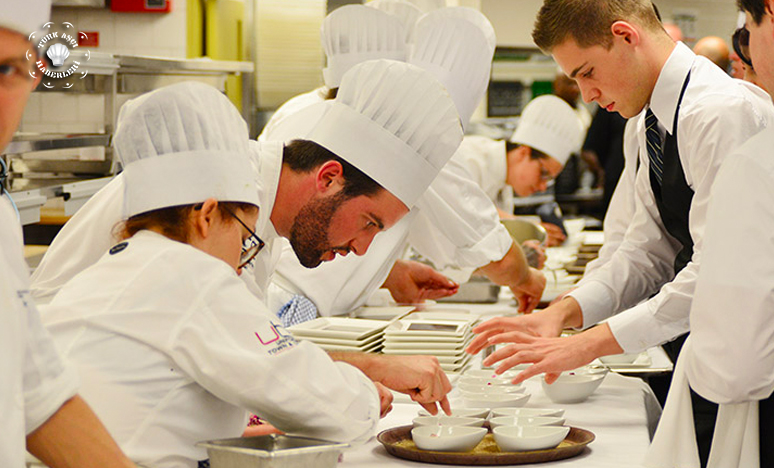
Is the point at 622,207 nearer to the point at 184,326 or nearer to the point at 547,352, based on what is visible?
the point at 547,352

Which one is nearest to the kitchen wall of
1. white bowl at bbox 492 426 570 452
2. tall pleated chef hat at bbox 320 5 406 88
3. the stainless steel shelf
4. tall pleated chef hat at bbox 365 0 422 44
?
tall pleated chef hat at bbox 365 0 422 44

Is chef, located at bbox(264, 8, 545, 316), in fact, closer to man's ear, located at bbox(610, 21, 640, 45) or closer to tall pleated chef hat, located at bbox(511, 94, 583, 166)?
man's ear, located at bbox(610, 21, 640, 45)

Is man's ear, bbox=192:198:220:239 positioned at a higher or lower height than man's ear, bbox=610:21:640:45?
lower

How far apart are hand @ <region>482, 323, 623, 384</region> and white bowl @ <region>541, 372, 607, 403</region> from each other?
0.06 meters

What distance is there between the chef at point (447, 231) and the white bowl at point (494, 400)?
982 mm

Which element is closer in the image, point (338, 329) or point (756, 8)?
point (756, 8)

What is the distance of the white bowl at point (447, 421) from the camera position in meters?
1.78

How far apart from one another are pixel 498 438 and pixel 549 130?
367cm

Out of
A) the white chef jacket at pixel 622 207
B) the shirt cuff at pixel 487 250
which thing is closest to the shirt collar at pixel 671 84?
the white chef jacket at pixel 622 207

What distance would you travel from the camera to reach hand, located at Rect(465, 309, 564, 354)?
2.16m

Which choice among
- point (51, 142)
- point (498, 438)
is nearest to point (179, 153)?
point (498, 438)

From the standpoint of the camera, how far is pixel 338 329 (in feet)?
7.70

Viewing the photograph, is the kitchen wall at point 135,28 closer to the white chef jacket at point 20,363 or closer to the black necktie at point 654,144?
the black necktie at point 654,144

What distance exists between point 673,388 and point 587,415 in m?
0.30
